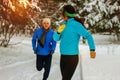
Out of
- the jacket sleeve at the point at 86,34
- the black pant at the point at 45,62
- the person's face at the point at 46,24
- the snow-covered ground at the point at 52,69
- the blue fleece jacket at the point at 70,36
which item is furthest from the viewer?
the snow-covered ground at the point at 52,69

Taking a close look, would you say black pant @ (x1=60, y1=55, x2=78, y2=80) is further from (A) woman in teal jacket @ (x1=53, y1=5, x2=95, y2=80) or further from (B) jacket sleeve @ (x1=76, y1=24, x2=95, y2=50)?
(B) jacket sleeve @ (x1=76, y1=24, x2=95, y2=50)

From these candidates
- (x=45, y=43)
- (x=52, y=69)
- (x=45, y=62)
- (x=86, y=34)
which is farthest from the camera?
(x=52, y=69)

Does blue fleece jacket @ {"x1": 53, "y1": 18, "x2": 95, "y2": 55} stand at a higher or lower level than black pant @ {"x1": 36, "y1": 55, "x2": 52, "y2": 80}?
higher

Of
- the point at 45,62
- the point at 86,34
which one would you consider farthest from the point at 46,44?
the point at 86,34

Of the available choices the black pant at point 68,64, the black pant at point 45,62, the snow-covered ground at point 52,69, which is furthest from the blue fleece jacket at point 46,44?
the black pant at point 68,64

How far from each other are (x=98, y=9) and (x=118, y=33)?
2.25 meters

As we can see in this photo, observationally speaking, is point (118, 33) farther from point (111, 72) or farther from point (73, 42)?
point (73, 42)

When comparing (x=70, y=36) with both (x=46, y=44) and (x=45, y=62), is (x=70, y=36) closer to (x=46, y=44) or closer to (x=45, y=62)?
(x=46, y=44)

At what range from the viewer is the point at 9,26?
19312mm

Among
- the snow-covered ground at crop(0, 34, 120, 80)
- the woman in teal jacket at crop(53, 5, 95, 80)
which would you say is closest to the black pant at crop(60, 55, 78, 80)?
the woman in teal jacket at crop(53, 5, 95, 80)

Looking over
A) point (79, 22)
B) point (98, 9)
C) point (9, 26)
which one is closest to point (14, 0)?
point (9, 26)

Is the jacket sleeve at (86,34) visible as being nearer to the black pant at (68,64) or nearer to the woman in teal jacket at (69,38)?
the woman in teal jacket at (69,38)

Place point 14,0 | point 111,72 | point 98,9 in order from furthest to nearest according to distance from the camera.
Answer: point 98,9, point 14,0, point 111,72

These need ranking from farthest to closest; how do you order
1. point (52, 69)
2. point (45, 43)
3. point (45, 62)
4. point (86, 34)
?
point (52, 69)
point (45, 62)
point (45, 43)
point (86, 34)
